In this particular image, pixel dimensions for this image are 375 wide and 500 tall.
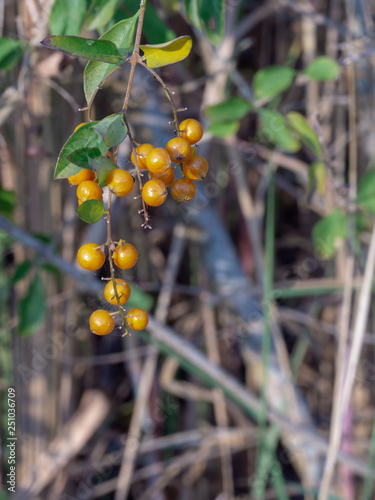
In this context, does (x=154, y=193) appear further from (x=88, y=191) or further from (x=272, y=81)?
(x=272, y=81)

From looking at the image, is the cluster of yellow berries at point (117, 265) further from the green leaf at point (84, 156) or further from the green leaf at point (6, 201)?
the green leaf at point (6, 201)

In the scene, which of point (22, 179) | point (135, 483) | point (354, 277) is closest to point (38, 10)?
point (22, 179)

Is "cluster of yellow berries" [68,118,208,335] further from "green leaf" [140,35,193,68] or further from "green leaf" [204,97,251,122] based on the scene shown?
"green leaf" [204,97,251,122]

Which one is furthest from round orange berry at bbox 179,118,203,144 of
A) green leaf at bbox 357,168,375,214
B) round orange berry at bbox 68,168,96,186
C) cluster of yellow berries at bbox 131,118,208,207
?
green leaf at bbox 357,168,375,214

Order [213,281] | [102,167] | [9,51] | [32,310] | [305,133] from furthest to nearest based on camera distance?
[213,281] < [32,310] < [305,133] < [9,51] < [102,167]

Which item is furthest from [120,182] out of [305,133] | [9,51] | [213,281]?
[213,281]

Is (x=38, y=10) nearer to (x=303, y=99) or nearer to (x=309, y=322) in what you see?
(x=303, y=99)

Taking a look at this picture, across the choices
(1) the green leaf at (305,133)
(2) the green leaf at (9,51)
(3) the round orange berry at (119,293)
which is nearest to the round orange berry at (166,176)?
(3) the round orange berry at (119,293)
